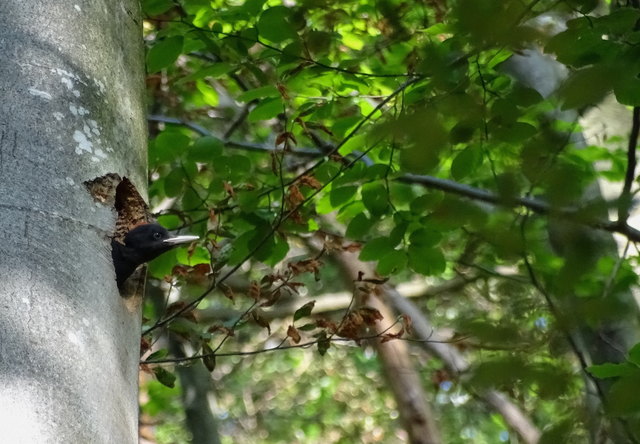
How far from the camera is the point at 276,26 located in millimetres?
2721

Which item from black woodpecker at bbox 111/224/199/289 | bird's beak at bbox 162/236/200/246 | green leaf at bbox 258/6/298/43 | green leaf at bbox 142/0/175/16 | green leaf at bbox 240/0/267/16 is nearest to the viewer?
black woodpecker at bbox 111/224/199/289

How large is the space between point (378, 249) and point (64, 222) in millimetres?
1681

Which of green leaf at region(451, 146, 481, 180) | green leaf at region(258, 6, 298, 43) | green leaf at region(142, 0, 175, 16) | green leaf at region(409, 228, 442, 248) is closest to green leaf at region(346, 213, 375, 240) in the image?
green leaf at region(409, 228, 442, 248)

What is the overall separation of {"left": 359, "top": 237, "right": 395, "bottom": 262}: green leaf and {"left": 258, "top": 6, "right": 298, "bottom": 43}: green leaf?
0.81 metres

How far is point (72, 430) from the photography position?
53.0 inches

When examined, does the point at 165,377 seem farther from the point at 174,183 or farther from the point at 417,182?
the point at 417,182

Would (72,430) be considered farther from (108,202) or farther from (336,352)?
(336,352)

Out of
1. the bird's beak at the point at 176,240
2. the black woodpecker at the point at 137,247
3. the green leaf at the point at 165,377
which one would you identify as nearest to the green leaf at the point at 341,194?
the green leaf at the point at 165,377

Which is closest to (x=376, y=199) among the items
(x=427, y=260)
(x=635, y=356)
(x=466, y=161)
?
(x=427, y=260)

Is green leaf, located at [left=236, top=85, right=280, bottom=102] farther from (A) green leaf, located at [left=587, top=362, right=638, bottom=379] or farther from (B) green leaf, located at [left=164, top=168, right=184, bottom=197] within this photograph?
(A) green leaf, located at [left=587, top=362, right=638, bottom=379]

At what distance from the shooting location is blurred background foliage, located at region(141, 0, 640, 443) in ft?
4.32

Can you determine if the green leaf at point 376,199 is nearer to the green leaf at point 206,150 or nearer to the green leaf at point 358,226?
the green leaf at point 358,226

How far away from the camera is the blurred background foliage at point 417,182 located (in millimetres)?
1316

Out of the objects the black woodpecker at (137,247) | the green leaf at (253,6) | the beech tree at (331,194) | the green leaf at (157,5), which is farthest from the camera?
the green leaf at (253,6)
